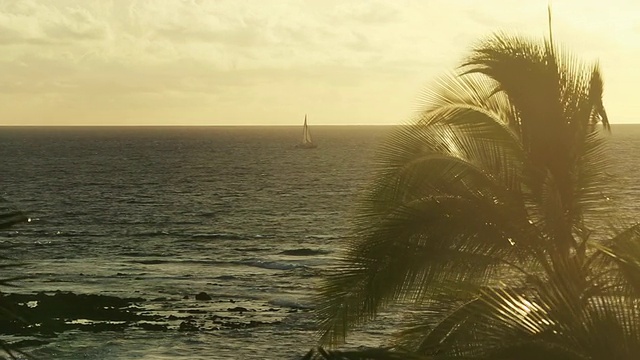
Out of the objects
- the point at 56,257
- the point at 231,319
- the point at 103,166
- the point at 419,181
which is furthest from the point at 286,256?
the point at 103,166

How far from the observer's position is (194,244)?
8081 centimetres

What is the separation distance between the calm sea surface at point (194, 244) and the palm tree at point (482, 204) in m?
0.53

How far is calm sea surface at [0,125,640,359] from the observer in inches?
1752

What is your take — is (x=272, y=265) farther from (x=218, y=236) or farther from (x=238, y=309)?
(x=218, y=236)

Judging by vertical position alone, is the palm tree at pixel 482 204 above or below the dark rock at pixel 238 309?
above

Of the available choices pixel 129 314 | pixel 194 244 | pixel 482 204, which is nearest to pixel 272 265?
pixel 194 244

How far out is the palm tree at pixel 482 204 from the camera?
1020cm

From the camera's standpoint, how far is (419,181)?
10891 millimetres

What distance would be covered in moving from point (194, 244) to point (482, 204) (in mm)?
71492

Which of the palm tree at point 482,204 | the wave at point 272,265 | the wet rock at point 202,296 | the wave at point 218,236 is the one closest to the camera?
the palm tree at point 482,204

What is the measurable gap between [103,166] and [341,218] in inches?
3702

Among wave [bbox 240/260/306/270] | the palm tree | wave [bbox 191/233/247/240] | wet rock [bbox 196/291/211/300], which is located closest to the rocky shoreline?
wet rock [bbox 196/291/211/300]

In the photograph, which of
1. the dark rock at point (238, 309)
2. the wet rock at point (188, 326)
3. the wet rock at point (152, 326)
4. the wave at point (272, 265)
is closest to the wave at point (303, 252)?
the wave at point (272, 265)

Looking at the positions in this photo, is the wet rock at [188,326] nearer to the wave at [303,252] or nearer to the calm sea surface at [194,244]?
the calm sea surface at [194,244]
